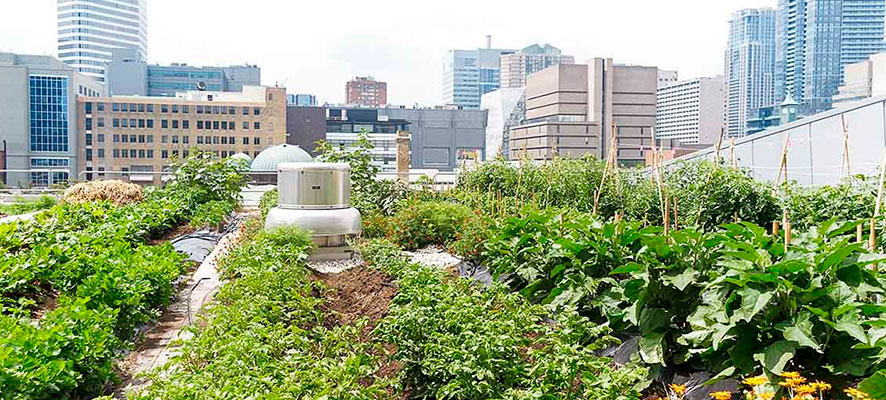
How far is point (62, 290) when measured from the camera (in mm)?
5195

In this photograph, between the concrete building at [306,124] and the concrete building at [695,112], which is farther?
the concrete building at [695,112]

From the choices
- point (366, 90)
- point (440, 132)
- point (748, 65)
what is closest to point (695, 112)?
point (440, 132)

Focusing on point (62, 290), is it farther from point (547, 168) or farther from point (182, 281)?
point (547, 168)

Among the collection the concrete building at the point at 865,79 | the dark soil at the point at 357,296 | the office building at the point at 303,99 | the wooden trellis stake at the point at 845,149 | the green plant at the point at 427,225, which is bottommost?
the dark soil at the point at 357,296

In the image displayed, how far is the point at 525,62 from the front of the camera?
550ft

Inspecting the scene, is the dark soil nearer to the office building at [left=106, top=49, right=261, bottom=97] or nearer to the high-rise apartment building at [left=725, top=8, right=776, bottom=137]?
the high-rise apartment building at [left=725, top=8, right=776, bottom=137]

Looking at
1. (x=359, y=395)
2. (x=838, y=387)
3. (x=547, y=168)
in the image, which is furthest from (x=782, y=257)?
(x=547, y=168)

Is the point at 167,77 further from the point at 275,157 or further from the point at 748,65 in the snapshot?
the point at 748,65

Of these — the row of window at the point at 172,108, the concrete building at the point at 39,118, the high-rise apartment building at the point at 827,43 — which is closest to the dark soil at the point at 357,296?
the row of window at the point at 172,108

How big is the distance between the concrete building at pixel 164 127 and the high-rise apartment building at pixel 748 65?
70.8 metres

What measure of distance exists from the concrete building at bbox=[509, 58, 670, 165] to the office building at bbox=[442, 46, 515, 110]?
11481cm

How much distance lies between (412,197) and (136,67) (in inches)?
4984

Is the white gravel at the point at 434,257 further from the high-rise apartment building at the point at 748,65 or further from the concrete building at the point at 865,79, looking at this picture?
the high-rise apartment building at the point at 748,65

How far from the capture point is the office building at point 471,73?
19288cm
